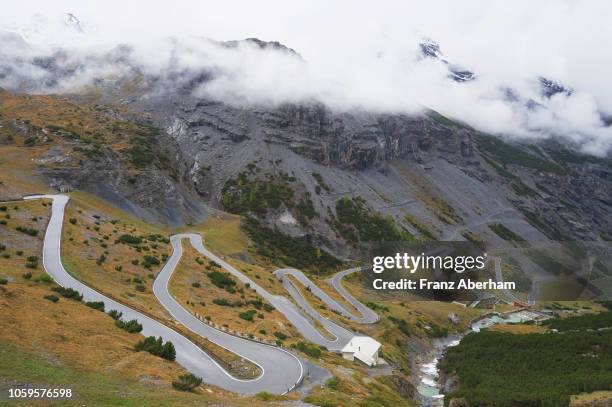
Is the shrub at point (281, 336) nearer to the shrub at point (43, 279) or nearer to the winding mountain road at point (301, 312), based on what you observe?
the winding mountain road at point (301, 312)

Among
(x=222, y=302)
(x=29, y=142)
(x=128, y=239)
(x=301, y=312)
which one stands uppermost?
(x=29, y=142)

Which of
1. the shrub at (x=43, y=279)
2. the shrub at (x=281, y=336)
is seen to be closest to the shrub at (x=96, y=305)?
the shrub at (x=43, y=279)

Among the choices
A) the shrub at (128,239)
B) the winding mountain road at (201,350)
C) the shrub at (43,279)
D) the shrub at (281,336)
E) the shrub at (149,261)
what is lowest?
the shrub at (281,336)

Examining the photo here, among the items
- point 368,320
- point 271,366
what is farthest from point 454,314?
point 271,366

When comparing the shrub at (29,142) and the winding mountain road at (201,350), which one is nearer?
the winding mountain road at (201,350)

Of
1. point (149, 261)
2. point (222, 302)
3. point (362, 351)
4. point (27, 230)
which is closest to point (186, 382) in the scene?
point (222, 302)

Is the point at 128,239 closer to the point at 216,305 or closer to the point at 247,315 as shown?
the point at 216,305

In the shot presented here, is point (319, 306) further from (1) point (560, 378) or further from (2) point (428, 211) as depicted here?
(2) point (428, 211)
